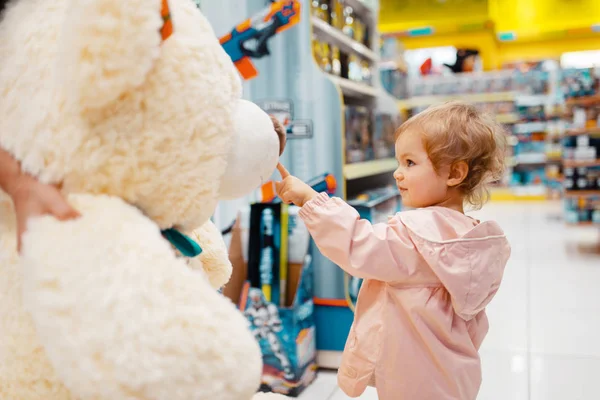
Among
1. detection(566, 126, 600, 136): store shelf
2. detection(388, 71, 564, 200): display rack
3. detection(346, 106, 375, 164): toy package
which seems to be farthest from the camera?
detection(388, 71, 564, 200): display rack

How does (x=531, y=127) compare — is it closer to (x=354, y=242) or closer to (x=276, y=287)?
(x=276, y=287)

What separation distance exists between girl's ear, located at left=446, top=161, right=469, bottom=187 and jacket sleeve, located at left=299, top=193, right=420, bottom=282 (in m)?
0.16

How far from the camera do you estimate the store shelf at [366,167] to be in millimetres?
2320

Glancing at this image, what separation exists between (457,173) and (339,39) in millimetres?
1618

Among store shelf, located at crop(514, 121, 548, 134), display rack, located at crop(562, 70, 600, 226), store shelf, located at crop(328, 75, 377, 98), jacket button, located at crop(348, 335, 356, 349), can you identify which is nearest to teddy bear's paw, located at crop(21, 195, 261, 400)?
jacket button, located at crop(348, 335, 356, 349)

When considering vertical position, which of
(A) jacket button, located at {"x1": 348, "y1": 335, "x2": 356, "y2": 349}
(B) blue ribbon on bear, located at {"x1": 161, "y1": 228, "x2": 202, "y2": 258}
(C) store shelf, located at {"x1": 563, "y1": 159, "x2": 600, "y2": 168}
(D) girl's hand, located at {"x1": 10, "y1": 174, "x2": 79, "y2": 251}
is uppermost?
(D) girl's hand, located at {"x1": 10, "y1": 174, "x2": 79, "y2": 251}

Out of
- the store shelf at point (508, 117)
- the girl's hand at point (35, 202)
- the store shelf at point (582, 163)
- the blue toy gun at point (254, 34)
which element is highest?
the blue toy gun at point (254, 34)

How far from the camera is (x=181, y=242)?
0.86 meters

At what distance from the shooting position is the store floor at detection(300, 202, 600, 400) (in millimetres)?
2156

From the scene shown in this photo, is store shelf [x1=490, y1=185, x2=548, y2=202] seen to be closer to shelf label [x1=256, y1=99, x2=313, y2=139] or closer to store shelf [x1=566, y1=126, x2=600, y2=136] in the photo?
store shelf [x1=566, y1=126, x2=600, y2=136]

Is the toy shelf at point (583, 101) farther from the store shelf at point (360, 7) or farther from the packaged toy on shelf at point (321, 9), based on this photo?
the packaged toy on shelf at point (321, 9)

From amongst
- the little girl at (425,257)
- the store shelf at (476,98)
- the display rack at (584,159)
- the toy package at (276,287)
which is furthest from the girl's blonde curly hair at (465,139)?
the store shelf at (476,98)

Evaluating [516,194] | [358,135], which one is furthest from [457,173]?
[516,194]

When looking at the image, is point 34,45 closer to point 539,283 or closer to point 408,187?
point 408,187
